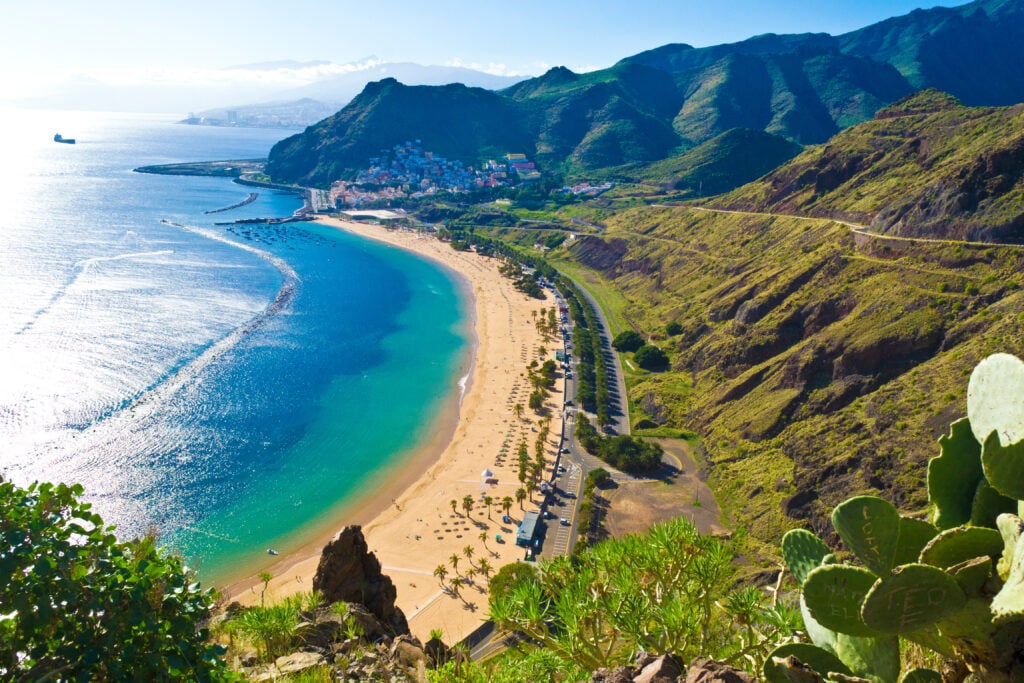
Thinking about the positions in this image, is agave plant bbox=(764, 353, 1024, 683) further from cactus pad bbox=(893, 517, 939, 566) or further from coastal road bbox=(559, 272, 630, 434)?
coastal road bbox=(559, 272, 630, 434)

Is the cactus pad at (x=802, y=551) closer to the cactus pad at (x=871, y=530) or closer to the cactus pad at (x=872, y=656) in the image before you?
the cactus pad at (x=872, y=656)

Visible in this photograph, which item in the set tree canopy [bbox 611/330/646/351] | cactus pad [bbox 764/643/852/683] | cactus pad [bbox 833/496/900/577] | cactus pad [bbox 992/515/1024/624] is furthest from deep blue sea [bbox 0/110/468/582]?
cactus pad [bbox 992/515/1024/624]

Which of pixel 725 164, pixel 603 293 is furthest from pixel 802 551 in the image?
pixel 725 164

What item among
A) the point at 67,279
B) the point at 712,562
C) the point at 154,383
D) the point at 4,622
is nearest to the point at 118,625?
the point at 4,622

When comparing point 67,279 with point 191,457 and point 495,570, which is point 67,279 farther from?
point 495,570

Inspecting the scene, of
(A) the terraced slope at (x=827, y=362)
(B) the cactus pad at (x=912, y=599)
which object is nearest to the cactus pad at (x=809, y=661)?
(B) the cactus pad at (x=912, y=599)

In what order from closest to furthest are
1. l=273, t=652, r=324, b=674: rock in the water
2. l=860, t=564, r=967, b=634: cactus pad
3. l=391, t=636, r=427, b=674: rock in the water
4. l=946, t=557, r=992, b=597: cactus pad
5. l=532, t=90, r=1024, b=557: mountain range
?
l=860, t=564, r=967, b=634: cactus pad → l=946, t=557, r=992, b=597: cactus pad → l=273, t=652, r=324, b=674: rock in the water → l=391, t=636, r=427, b=674: rock in the water → l=532, t=90, r=1024, b=557: mountain range
